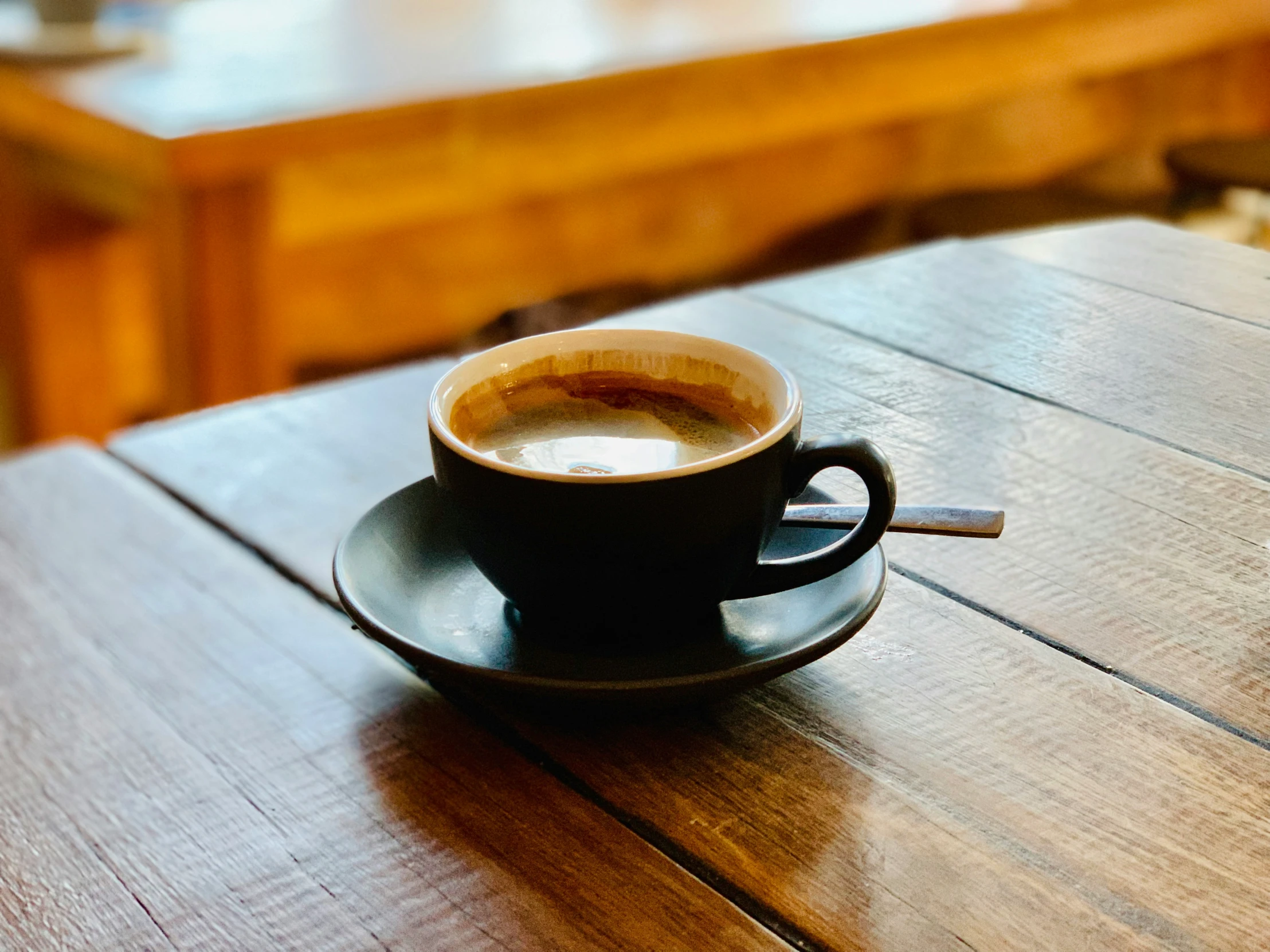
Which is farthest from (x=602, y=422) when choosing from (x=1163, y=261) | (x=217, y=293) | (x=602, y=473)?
(x=217, y=293)

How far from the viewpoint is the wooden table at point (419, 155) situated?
1.52 m

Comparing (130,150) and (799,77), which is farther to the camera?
(799,77)

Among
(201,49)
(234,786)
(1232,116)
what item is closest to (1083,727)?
(234,786)

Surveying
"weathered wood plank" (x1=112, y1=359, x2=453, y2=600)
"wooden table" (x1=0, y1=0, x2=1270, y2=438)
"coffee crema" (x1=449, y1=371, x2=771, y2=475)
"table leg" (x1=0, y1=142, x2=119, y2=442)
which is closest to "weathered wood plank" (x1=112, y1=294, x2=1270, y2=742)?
"weathered wood plank" (x1=112, y1=359, x2=453, y2=600)

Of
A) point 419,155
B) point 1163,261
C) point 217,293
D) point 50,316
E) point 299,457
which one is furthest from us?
point 50,316

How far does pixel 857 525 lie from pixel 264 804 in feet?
0.71

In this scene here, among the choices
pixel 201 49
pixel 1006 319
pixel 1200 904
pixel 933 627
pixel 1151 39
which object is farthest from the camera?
pixel 1151 39

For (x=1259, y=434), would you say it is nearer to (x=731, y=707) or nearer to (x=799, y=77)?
(x=731, y=707)

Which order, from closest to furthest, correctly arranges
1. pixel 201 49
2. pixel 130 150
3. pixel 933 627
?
pixel 933 627 < pixel 130 150 < pixel 201 49

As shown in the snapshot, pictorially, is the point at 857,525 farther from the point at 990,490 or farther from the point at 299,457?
the point at 299,457

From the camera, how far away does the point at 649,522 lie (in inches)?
16.3

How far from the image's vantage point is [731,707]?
46cm

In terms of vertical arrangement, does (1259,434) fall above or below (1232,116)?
above

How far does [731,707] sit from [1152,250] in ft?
1.66
